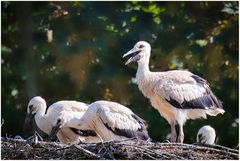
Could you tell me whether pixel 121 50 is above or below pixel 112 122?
above

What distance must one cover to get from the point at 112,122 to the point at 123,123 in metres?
0.13

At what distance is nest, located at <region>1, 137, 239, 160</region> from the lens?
39.1 ft

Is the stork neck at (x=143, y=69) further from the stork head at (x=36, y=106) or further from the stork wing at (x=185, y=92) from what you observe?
the stork head at (x=36, y=106)

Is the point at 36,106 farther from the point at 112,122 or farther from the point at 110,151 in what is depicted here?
the point at 110,151

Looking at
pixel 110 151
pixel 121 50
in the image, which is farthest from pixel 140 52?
pixel 121 50

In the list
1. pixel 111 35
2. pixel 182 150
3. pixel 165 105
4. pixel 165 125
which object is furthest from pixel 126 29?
pixel 182 150

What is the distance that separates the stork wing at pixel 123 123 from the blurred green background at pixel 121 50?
203 inches

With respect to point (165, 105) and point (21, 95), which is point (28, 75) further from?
point (165, 105)

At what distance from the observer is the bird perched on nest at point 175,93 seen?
47.9ft

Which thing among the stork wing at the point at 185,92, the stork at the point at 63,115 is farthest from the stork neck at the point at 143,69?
the stork at the point at 63,115

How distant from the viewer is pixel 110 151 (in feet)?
38.9

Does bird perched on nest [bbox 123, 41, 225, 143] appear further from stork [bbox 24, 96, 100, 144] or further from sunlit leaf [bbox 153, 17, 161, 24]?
sunlit leaf [bbox 153, 17, 161, 24]

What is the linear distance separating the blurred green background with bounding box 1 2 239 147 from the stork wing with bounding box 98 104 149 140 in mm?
5160

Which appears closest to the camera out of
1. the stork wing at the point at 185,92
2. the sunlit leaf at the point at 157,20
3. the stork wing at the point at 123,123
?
the stork wing at the point at 123,123
